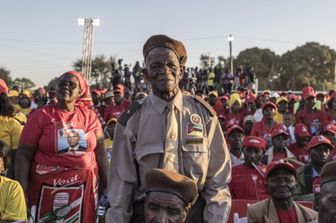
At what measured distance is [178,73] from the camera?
9.32ft

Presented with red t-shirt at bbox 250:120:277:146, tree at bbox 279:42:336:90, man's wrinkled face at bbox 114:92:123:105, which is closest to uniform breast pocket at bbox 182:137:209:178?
red t-shirt at bbox 250:120:277:146

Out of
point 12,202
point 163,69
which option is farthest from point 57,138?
point 163,69

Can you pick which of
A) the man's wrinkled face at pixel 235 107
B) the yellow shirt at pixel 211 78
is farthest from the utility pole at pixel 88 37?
the man's wrinkled face at pixel 235 107

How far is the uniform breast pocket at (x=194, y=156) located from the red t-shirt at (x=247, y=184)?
2.86 metres

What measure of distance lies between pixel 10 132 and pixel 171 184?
312 cm

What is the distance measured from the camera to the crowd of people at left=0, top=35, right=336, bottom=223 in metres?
2.74

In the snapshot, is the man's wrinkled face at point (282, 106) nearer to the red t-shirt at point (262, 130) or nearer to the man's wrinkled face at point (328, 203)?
the red t-shirt at point (262, 130)

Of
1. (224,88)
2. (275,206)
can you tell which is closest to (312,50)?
(224,88)

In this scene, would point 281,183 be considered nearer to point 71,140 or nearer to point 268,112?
point 71,140

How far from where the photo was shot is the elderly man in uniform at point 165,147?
109 inches

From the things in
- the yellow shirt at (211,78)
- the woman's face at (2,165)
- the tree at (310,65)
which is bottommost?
the woman's face at (2,165)

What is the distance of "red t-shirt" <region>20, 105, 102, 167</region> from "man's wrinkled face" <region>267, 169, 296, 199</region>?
165cm

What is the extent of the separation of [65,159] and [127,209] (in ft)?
4.96

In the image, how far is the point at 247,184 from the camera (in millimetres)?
5566
